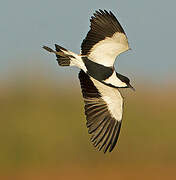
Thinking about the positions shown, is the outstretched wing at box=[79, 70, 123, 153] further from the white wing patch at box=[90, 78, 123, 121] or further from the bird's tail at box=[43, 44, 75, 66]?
the bird's tail at box=[43, 44, 75, 66]

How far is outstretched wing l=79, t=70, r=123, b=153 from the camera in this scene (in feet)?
44.7

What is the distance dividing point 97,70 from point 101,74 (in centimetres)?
7

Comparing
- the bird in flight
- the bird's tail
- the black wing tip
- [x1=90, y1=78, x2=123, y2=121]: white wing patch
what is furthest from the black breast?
the black wing tip

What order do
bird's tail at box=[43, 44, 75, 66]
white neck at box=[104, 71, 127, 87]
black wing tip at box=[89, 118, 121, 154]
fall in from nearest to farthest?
bird's tail at box=[43, 44, 75, 66]
white neck at box=[104, 71, 127, 87]
black wing tip at box=[89, 118, 121, 154]

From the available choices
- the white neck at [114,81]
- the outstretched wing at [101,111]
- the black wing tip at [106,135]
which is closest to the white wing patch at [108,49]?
the white neck at [114,81]

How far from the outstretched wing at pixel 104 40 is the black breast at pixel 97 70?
0.26 feet

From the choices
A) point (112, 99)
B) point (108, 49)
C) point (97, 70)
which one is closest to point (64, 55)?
point (97, 70)

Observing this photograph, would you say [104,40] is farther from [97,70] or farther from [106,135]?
[106,135]

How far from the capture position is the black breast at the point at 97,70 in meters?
13.3

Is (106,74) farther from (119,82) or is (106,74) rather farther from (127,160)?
(127,160)

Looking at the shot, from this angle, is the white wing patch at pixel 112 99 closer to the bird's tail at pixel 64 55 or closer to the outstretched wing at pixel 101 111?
the outstretched wing at pixel 101 111
